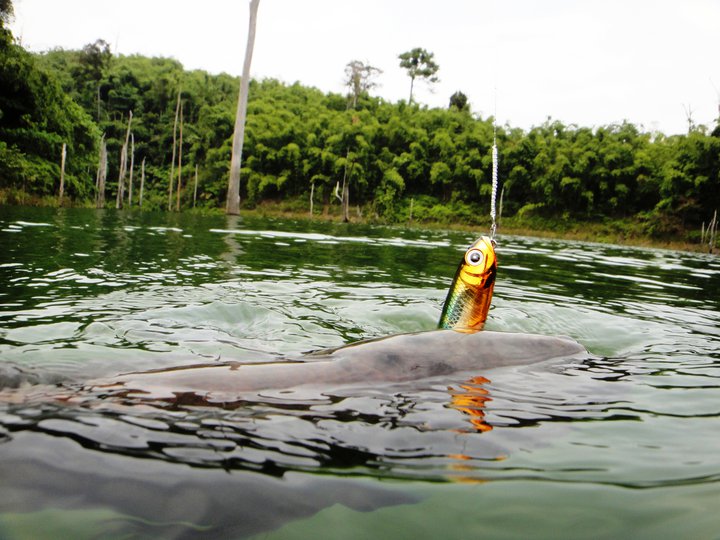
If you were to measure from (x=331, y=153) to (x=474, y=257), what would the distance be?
38.5 metres

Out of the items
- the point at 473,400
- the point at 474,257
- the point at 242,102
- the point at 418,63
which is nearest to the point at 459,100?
the point at 418,63

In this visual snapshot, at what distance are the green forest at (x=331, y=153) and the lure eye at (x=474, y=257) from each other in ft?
88.2

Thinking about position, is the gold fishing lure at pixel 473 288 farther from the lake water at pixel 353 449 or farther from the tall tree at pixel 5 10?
the tall tree at pixel 5 10

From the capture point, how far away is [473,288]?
10.5ft

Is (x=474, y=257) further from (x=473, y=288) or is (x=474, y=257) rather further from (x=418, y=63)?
(x=418, y=63)

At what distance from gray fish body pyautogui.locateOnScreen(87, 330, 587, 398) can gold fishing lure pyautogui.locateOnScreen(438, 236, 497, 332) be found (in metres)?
0.47

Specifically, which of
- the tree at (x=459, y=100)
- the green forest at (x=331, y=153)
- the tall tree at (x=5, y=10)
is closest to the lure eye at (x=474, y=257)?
the green forest at (x=331, y=153)

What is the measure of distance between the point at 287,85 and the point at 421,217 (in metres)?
29.3

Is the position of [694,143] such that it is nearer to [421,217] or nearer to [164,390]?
[421,217]

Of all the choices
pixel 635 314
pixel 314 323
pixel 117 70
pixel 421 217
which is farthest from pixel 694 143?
pixel 117 70

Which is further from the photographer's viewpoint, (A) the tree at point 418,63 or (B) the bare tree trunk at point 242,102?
(A) the tree at point 418,63

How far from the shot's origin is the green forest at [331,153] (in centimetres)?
2923

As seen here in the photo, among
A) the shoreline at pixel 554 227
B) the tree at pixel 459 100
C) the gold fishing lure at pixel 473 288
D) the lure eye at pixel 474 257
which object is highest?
the tree at pixel 459 100

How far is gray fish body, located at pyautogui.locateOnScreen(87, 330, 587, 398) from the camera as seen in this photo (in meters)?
1.95
